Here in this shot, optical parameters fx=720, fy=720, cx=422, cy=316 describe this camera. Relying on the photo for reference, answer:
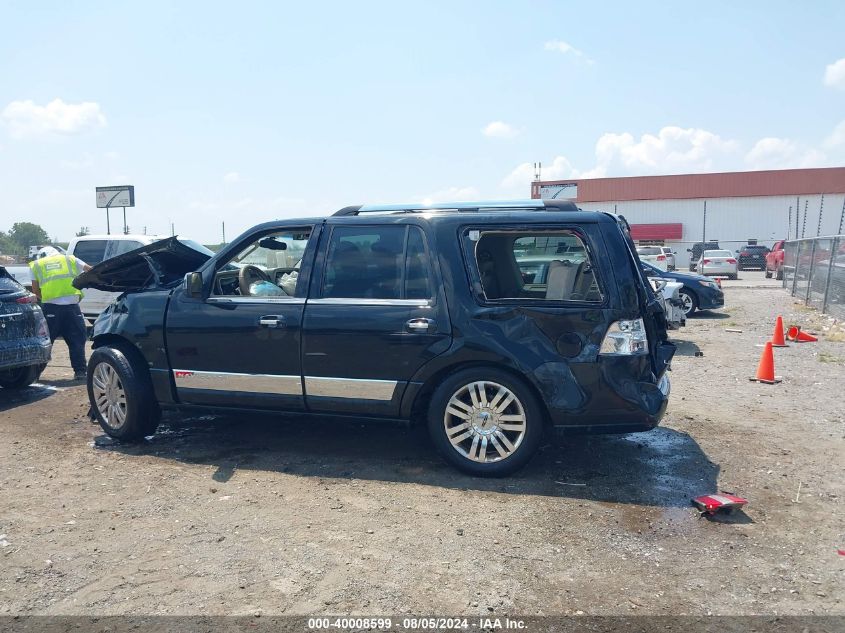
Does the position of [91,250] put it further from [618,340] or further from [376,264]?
[618,340]

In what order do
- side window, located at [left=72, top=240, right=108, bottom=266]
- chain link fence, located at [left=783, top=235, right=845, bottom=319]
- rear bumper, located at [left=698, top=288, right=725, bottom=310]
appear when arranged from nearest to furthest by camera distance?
chain link fence, located at [left=783, top=235, right=845, bottom=319], side window, located at [left=72, top=240, right=108, bottom=266], rear bumper, located at [left=698, top=288, right=725, bottom=310]

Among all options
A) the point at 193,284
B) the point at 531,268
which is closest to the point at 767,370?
the point at 531,268

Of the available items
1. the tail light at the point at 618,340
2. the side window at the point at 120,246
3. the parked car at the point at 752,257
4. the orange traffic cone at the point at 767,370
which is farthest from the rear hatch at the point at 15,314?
the parked car at the point at 752,257

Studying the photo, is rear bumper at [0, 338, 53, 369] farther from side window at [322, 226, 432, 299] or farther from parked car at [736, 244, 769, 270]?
parked car at [736, 244, 769, 270]

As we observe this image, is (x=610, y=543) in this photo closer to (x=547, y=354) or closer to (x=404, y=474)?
(x=547, y=354)

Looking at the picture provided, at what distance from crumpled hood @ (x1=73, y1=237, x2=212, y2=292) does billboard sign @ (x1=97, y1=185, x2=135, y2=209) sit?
2755 centimetres

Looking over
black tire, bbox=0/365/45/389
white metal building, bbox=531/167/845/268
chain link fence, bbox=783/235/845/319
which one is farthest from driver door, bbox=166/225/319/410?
white metal building, bbox=531/167/845/268

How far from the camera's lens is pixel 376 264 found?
209 inches

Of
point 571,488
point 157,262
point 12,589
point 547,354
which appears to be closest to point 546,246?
point 547,354

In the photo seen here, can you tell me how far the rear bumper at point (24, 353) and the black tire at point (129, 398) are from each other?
2.28 m

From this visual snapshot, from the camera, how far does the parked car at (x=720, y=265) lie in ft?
97.1

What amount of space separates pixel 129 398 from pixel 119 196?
95.5ft

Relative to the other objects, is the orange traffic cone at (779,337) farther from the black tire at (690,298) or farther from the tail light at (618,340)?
the tail light at (618,340)

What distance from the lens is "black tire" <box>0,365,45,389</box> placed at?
8414mm
